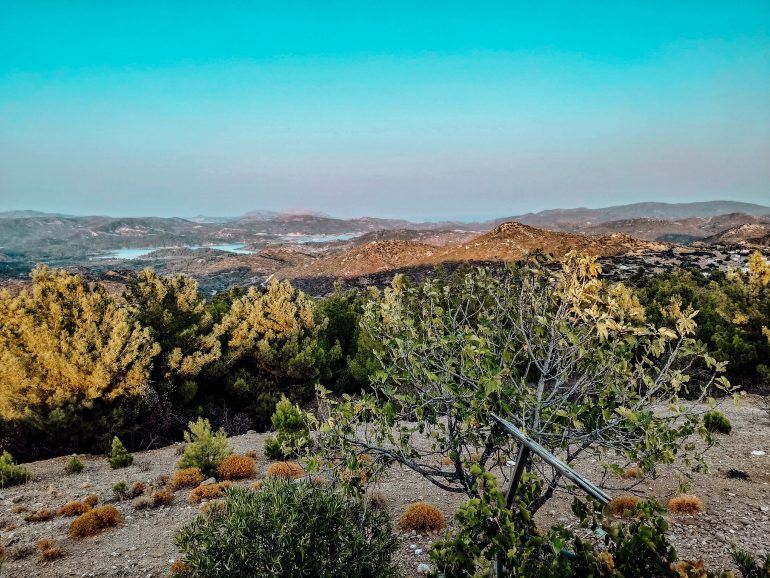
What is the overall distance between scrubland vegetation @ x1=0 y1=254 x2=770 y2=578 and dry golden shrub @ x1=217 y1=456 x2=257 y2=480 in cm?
5

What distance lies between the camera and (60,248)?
150625 mm

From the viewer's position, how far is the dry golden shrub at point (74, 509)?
8352 mm

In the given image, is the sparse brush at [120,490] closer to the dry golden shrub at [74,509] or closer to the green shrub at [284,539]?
the dry golden shrub at [74,509]

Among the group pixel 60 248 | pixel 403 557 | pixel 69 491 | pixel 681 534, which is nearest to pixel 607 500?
pixel 403 557

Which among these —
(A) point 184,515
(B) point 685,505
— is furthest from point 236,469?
(B) point 685,505

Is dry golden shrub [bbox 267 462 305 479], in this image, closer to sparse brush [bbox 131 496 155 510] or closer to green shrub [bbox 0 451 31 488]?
sparse brush [bbox 131 496 155 510]

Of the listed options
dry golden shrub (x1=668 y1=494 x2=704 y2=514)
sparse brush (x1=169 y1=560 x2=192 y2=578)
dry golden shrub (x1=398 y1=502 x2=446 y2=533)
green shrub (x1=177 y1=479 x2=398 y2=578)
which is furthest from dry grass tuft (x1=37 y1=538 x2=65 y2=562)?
dry golden shrub (x1=668 y1=494 x2=704 y2=514)

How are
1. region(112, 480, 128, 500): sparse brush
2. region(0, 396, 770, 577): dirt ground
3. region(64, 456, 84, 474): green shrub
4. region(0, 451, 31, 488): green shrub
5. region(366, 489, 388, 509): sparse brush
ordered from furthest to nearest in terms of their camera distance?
1. region(64, 456, 84, 474): green shrub
2. region(0, 451, 31, 488): green shrub
3. region(112, 480, 128, 500): sparse brush
4. region(366, 489, 388, 509): sparse brush
5. region(0, 396, 770, 577): dirt ground

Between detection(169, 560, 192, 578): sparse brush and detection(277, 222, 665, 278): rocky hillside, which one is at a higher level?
detection(277, 222, 665, 278): rocky hillside

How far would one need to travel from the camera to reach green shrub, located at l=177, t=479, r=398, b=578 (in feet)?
12.5

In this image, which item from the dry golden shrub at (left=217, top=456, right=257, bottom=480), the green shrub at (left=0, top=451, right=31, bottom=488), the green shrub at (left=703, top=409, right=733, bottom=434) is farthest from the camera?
the green shrub at (left=703, top=409, right=733, bottom=434)

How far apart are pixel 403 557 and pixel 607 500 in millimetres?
5223

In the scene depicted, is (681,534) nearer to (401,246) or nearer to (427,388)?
(427,388)

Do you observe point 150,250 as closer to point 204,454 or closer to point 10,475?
point 10,475
